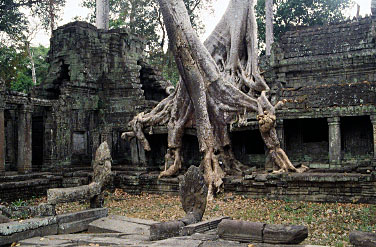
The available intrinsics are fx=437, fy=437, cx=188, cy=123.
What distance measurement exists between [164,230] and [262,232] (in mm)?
1743

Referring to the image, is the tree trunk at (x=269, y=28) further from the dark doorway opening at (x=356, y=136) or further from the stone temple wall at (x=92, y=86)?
the dark doorway opening at (x=356, y=136)

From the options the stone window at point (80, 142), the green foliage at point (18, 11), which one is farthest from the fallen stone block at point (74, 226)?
the green foliage at point (18, 11)

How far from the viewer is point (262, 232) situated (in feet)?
19.1

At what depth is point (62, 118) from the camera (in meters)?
19.0

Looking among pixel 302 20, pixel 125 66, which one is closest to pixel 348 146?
pixel 125 66

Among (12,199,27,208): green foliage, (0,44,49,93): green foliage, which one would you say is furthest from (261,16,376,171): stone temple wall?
(0,44,49,93): green foliage

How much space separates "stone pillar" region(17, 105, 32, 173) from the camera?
1689 centimetres

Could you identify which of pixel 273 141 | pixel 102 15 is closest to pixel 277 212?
pixel 273 141

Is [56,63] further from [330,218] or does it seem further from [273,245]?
[273,245]

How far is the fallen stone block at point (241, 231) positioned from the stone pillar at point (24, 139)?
12.6 m

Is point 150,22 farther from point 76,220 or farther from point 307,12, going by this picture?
point 76,220

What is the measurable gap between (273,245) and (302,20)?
82.5 ft

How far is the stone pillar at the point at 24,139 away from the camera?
55.4ft

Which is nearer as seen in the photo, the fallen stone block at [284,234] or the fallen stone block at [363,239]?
the fallen stone block at [363,239]
